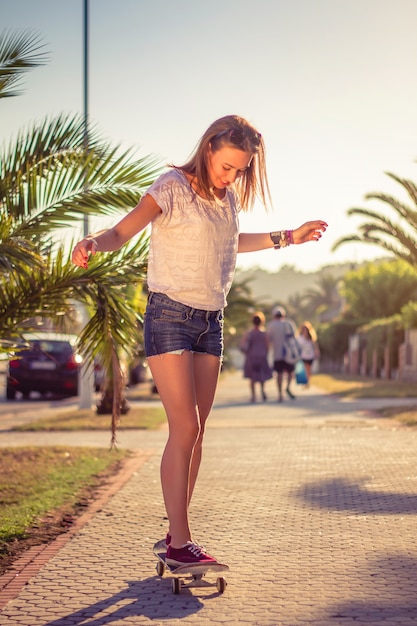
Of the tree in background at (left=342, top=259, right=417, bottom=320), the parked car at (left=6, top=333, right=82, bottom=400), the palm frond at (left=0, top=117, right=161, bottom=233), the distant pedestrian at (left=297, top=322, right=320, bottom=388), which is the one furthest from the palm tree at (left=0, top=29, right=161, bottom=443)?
the tree in background at (left=342, top=259, right=417, bottom=320)

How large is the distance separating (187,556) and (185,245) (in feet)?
4.29

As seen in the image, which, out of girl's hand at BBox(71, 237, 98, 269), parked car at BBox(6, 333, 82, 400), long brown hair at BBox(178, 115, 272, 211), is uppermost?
long brown hair at BBox(178, 115, 272, 211)

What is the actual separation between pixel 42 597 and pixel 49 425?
10.3m

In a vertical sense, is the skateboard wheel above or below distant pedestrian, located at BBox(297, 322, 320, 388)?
below

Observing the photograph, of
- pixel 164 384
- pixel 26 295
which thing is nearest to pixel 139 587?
pixel 164 384

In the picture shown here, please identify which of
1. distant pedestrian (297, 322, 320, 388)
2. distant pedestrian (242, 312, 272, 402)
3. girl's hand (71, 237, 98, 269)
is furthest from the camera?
distant pedestrian (297, 322, 320, 388)

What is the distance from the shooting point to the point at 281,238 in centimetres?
512

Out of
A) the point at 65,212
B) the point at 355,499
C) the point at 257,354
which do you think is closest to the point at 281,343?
the point at 257,354

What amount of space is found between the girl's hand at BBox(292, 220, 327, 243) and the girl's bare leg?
0.84 m

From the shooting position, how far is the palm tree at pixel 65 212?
8875 millimetres

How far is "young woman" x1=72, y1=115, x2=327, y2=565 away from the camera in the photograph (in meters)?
4.53

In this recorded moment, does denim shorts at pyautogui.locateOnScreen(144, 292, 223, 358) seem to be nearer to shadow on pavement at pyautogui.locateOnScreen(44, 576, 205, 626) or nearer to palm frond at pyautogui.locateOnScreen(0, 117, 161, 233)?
shadow on pavement at pyautogui.locateOnScreen(44, 576, 205, 626)

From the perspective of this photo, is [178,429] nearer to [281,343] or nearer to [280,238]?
[280,238]

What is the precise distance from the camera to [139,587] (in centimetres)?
466
